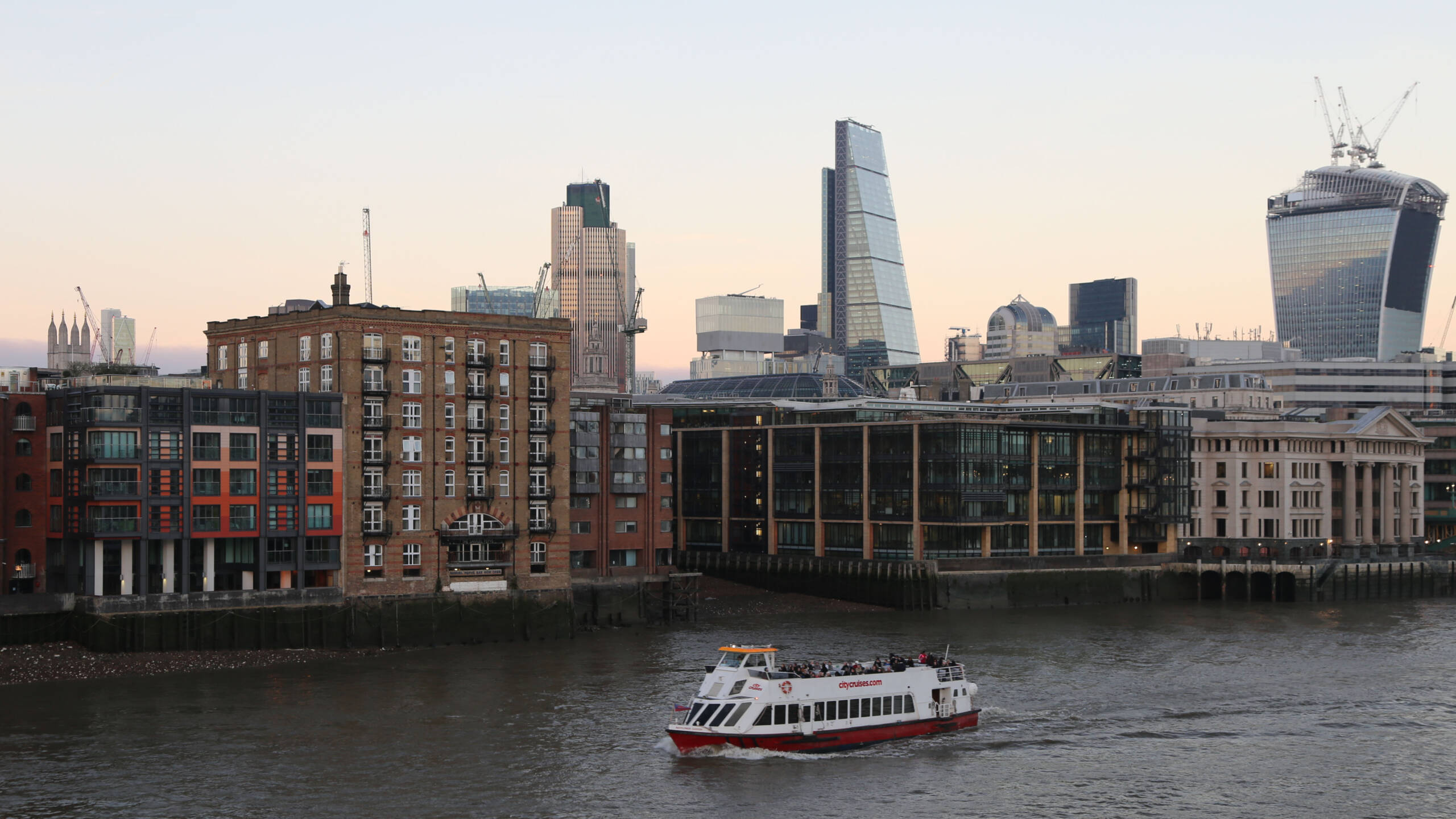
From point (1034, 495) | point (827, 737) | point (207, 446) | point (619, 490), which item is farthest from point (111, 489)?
point (1034, 495)

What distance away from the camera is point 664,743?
93.1 metres

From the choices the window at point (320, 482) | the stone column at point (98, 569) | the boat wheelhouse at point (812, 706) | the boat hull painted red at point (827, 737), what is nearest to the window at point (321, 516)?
the window at point (320, 482)

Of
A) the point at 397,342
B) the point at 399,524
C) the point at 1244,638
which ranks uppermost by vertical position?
the point at 397,342

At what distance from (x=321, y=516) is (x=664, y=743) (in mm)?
47452

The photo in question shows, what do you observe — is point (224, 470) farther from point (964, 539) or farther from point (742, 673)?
point (964, 539)

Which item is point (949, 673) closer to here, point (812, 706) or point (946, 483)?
point (812, 706)

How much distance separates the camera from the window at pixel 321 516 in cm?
12912

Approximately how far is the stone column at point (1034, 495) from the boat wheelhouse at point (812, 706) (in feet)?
265

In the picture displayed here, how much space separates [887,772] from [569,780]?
17220 millimetres

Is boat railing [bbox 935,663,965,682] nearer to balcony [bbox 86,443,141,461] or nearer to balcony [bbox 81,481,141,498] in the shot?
balcony [bbox 81,481,141,498]

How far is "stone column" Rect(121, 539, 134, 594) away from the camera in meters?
121

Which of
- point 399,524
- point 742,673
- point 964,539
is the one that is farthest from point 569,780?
point 964,539

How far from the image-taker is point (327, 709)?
335 ft

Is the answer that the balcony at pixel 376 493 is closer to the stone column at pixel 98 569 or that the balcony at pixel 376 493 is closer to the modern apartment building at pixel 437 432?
the modern apartment building at pixel 437 432
